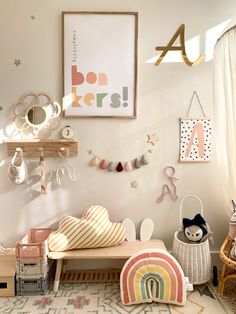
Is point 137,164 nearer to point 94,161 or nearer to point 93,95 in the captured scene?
point 94,161

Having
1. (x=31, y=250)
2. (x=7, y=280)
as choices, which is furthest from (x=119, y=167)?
(x=7, y=280)

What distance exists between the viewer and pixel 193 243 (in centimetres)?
228

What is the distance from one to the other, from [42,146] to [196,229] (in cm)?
131

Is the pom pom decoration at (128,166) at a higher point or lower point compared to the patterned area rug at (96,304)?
higher

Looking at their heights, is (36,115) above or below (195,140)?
above

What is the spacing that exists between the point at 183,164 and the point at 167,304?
1.03m

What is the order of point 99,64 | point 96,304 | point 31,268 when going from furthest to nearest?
point 99,64 → point 31,268 → point 96,304

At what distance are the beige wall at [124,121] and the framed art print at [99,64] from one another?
62 mm

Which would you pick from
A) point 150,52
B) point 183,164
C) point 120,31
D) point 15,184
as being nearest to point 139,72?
point 150,52

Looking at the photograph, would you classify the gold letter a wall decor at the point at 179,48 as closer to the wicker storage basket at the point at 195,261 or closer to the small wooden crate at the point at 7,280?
the wicker storage basket at the point at 195,261

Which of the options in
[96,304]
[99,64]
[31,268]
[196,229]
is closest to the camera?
[96,304]

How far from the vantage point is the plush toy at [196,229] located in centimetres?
225

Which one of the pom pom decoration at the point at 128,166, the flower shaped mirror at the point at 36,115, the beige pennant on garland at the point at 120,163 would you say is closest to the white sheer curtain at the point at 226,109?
the beige pennant on garland at the point at 120,163

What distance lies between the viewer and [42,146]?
7.90ft
